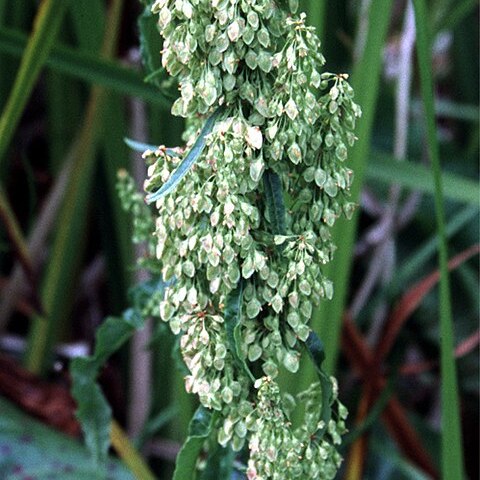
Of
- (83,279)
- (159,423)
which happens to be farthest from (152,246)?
(83,279)

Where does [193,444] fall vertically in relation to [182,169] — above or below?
below

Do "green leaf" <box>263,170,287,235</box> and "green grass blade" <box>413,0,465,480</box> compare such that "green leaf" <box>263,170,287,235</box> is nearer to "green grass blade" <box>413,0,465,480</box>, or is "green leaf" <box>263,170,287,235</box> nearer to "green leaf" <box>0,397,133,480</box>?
"green grass blade" <box>413,0,465,480</box>

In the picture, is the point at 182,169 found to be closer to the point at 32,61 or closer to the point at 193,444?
the point at 193,444

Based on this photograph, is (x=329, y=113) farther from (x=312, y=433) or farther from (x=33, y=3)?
(x=33, y=3)

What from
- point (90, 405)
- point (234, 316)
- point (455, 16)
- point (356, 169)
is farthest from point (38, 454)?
point (455, 16)

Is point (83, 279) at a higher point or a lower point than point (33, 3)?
lower

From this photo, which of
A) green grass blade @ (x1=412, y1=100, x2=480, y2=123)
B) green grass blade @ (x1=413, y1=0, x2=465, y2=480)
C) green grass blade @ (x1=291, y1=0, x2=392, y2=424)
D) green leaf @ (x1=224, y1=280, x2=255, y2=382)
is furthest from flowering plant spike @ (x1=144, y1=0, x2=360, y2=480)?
green grass blade @ (x1=412, y1=100, x2=480, y2=123)
